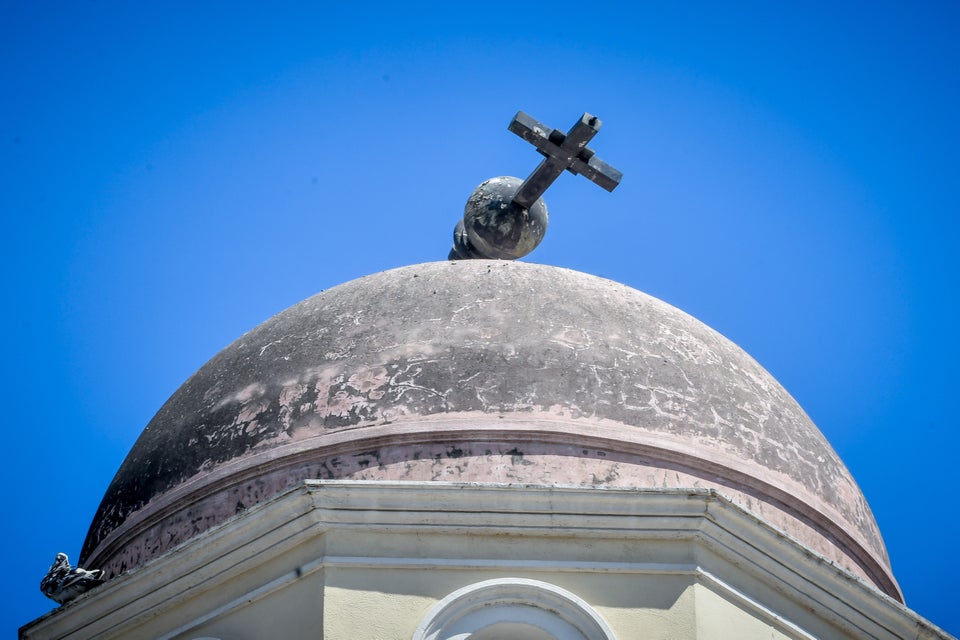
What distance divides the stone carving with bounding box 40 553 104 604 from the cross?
4.08m

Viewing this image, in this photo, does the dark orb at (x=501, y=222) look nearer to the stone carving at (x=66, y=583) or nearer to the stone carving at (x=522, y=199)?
the stone carving at (x=522, y=199)

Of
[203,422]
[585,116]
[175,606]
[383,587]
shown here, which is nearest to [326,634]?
[383,587]

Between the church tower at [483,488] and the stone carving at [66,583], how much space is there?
10.4 inches

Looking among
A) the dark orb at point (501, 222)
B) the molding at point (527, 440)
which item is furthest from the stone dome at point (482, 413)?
the dark orb at point (501, 222)

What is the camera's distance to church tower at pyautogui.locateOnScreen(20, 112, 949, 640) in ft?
29.0

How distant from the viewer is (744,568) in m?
9.07

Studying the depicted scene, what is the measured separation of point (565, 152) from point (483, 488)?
339 centimetres

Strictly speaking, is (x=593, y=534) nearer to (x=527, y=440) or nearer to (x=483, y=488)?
(x=483, y=488)

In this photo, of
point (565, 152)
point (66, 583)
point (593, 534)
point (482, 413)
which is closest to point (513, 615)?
point (593, 534)

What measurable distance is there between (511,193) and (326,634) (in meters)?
4.50

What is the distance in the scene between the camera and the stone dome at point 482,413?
9.86 metres

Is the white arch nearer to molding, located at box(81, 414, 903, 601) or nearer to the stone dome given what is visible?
the stone dome

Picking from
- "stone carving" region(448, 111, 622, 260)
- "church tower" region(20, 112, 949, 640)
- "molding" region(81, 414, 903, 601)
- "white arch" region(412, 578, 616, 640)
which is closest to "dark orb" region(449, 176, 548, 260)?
"stone carving" region(448, 111, 622, 260)

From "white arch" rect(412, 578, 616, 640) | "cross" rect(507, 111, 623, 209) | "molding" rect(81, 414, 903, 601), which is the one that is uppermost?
"cross" rect(507, 111, 623, 209)
